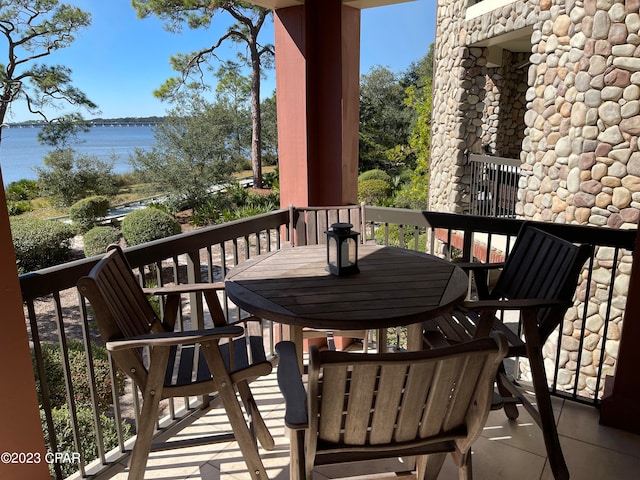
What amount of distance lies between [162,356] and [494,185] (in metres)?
8.12

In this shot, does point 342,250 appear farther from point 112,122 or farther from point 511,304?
point 112,122

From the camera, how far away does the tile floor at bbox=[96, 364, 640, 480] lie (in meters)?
2.08

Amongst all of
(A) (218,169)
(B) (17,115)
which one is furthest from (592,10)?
(B) (17,115)

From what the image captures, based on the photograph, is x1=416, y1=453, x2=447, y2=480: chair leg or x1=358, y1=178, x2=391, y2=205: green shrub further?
x1=358, y1=178, x2=391, y2=205: green shrub

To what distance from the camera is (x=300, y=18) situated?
320 centimetres

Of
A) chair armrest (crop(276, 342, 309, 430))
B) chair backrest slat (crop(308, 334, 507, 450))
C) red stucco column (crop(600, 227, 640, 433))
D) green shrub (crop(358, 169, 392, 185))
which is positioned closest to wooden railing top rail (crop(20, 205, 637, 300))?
red stucco column (crop(600, 227, 640, 433))

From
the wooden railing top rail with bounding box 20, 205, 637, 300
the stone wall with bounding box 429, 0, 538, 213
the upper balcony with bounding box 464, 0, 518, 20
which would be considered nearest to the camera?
the wooden railing top rail with bounding box 20, 205, 637, 300

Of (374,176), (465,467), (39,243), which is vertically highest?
(374,176)

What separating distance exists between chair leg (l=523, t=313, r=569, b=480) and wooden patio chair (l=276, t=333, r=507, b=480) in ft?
2.44

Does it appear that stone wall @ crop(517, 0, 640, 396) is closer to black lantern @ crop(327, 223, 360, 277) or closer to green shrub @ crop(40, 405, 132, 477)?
black lantern @ crop(327, 223, 360, 277)

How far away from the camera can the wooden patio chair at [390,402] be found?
114 centimetres

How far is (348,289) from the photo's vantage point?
1949 millimetres

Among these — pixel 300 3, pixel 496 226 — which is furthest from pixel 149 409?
pixel 300 3

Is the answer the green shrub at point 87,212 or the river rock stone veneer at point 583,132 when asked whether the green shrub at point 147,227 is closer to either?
the green shrub at point 87,212
